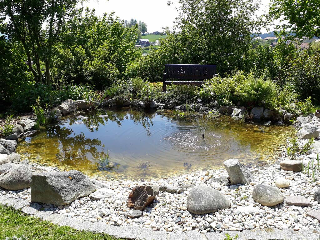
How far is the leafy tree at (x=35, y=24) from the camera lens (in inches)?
384

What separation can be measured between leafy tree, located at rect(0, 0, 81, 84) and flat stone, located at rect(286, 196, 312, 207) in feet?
29.2

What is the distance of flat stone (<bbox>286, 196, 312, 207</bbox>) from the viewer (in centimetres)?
390

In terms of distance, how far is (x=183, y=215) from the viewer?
3869mm

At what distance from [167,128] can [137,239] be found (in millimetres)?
5101

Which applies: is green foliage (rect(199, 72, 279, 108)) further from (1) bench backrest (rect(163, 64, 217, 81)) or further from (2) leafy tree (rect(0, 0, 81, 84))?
(2) leafy tree (rect(0, 0, 81, 84))

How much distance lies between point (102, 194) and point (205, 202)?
1513mm

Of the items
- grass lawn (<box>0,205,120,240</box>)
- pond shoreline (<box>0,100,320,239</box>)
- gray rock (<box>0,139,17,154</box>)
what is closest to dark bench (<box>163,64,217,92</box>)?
gray rock (<box>0,139,17,154</box>)

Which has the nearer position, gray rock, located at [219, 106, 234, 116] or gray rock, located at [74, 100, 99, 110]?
gray rock, located at [219, 106, 234, 116]

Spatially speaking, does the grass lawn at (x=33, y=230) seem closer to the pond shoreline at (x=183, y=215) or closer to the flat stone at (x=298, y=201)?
the pond shoreline at (x=183, y=215)

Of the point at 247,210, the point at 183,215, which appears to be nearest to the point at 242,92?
the point at 247,210

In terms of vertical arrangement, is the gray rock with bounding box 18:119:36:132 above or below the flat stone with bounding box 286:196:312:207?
above

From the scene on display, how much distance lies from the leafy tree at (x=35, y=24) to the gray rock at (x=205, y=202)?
8189 millimetres

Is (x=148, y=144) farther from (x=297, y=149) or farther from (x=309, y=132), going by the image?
(x=309, y=132)

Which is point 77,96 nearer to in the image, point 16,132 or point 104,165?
point 16,132
